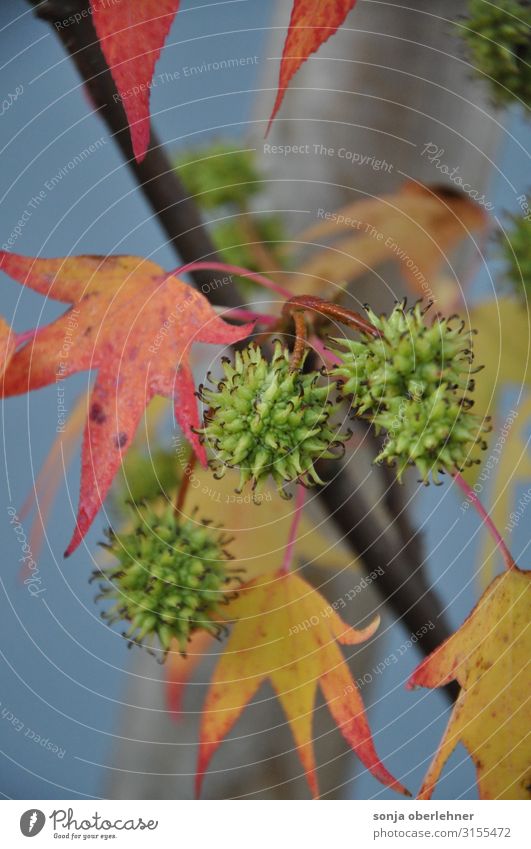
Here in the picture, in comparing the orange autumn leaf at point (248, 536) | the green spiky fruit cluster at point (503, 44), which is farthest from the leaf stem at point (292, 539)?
the green spiky fruit cluster at point (503, 44)

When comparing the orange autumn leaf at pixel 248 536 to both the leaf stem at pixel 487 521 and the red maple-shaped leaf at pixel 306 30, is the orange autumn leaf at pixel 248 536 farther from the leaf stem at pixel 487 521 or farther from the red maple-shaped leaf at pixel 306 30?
the red maple-shaped leaf at pixel 306 30

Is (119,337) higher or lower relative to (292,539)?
higher

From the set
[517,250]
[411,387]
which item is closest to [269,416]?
[411,387]

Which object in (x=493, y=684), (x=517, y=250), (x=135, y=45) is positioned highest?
(x=135, y=45)

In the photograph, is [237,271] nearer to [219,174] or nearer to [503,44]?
[219,174]

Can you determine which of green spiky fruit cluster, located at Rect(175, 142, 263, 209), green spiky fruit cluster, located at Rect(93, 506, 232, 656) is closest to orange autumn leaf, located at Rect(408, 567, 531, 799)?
green spiky fruit cluster, located at Rect(93, 506, 232, 656)

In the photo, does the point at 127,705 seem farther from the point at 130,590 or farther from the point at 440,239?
the point at 440,239
